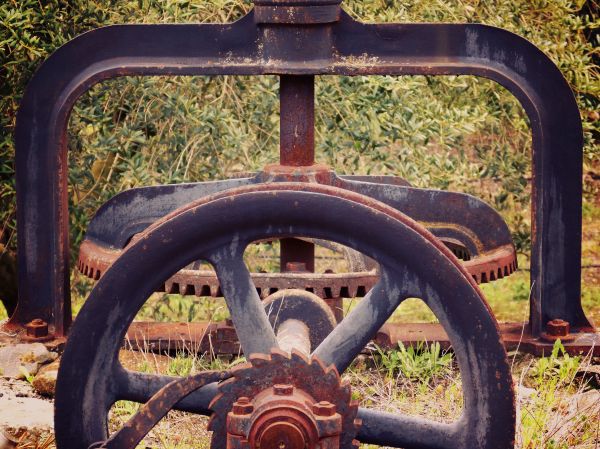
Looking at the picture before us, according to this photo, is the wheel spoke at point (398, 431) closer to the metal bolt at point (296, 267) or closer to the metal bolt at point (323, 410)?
the metal bolt at point (323, 410)

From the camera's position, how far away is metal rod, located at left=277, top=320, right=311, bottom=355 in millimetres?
2613

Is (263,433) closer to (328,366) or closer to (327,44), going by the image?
(328,366)

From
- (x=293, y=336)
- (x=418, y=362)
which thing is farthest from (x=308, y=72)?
(x=418, y=362)

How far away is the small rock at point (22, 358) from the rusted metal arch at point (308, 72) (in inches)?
6.7

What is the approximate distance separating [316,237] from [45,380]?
146 cm

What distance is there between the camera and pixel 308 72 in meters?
3.14

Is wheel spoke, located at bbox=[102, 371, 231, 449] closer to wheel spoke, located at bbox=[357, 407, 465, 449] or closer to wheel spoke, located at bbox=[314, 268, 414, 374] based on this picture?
wheel spoke, located at bbox=[314, 268, 414, 374]

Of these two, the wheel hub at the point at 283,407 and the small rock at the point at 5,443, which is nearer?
the wheel hub at the point at 283,407

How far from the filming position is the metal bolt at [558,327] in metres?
3.39

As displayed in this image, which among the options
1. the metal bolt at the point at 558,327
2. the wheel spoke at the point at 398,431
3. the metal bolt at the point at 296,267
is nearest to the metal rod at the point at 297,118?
the metal bolt at the point at 296,267

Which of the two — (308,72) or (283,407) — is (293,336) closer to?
(283,407)

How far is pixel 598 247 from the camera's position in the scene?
7.59 meters

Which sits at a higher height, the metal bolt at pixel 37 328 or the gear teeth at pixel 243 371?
the gear teeth at pixel 243 371

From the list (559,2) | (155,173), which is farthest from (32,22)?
(559,2)
